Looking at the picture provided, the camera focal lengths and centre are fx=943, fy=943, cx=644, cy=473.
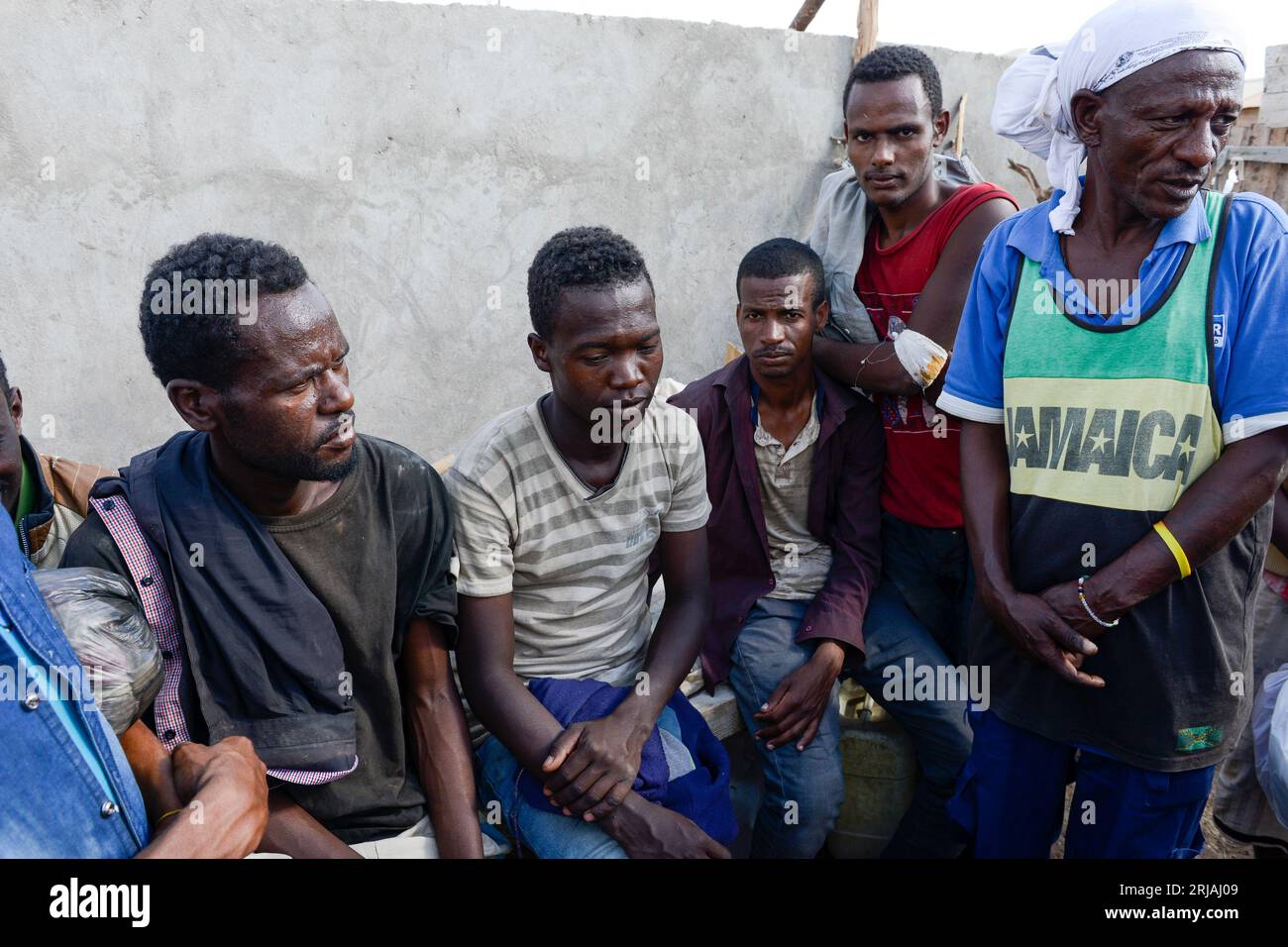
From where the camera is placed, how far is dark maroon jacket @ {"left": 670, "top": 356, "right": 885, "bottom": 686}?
2797 mm

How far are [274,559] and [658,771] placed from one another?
1.01 m

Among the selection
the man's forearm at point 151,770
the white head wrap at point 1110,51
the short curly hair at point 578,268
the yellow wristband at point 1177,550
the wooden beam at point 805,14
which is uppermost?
the wooden beam at point 805,14

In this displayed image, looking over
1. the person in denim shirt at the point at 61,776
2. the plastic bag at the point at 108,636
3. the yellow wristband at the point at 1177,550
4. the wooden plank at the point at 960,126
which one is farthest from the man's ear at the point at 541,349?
the wooden plank at the point at 960,126

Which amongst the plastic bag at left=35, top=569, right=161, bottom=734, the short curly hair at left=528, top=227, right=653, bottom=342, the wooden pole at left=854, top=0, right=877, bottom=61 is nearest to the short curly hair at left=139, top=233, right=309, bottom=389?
the plastic bag at left=35, top=569, right=161, bottom=734

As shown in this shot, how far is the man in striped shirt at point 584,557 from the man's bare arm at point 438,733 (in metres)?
0.06

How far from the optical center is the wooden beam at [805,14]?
19.2 ft

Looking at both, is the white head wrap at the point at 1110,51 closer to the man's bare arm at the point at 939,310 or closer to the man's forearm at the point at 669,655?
the man's bare arm at the point at 939,310

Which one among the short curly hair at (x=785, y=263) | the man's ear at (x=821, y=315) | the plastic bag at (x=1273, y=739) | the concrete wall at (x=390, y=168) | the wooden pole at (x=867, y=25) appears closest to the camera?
the plastic bag at (x=1273, y=739)

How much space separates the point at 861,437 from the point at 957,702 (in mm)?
818

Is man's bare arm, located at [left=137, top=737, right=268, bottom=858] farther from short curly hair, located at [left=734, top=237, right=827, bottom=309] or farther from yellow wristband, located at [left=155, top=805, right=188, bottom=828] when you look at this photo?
short curly hair, located at [left=734, top=237, right=827, bottom=309]

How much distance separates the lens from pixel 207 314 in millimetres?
1914

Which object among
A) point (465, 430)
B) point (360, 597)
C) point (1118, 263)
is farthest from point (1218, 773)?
point (465, 430)

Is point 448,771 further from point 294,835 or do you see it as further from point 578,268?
point 578,268

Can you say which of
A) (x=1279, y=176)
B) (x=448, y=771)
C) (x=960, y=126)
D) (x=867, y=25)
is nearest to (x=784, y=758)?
(x=448, y=771)
